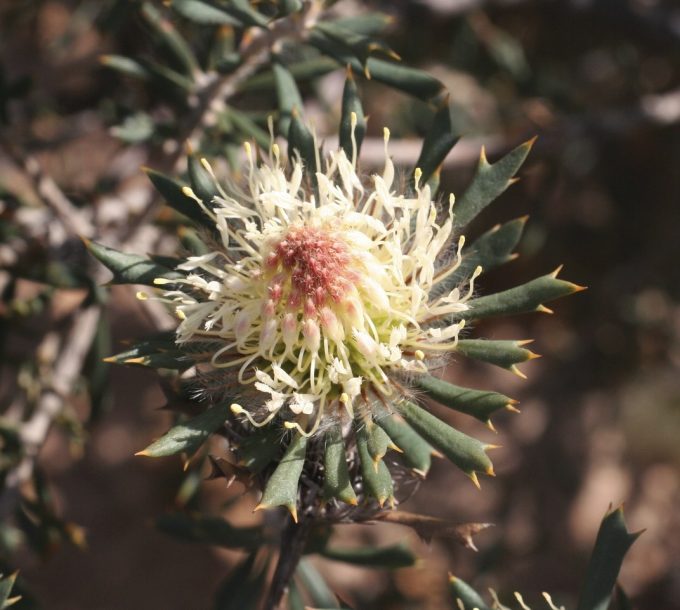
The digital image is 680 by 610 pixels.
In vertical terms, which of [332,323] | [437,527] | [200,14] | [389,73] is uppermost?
[200,14]

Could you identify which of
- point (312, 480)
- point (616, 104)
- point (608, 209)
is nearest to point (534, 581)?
point (608, 209)

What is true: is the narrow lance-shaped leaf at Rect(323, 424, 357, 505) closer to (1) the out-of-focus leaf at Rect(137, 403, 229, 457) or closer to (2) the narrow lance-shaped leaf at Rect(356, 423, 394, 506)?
(2) the narrow lance-shaped leaf at Rect(356, 423, 394, 506)

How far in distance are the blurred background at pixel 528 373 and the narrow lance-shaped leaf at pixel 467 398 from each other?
84.8 inches

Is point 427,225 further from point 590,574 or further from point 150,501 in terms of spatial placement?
point 150,501

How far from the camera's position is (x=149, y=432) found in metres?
4.63

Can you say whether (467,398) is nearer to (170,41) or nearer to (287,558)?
(287,558)

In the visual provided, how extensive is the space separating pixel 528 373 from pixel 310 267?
3.41m

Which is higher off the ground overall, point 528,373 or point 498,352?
point 498,352

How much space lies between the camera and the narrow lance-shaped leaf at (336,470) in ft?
4.93

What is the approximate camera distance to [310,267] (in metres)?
1.60

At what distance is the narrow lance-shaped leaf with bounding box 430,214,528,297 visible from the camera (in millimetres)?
1750

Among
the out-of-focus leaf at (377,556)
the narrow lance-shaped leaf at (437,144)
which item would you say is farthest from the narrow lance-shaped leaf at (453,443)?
the out-of-focus leaf at (377,556)

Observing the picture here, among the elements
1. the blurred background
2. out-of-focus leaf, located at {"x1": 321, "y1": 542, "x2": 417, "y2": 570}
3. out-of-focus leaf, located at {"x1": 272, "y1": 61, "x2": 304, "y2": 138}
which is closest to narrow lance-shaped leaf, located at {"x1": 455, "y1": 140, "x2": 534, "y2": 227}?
out-of-focus leaf, located at {"x1": 272, "y1": 61, "x2": 304, "y2": 138}

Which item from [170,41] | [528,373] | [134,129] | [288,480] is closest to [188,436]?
[288,480]
